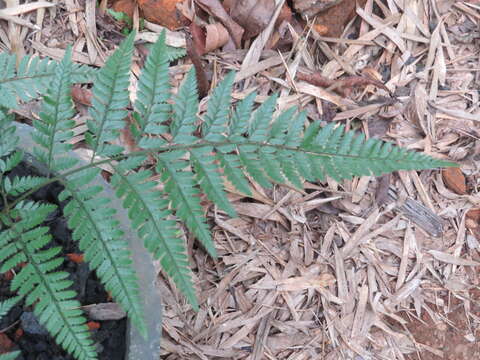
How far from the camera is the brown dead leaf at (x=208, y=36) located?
2.16 m

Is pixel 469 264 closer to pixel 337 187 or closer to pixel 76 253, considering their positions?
pixel 337 187

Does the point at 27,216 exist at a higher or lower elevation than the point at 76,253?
higher

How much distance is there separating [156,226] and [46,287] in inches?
11.8

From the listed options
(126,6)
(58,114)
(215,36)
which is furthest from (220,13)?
(58,114)

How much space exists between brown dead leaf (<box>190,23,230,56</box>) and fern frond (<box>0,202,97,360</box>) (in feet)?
3.58

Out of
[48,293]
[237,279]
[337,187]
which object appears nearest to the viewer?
[48,293]

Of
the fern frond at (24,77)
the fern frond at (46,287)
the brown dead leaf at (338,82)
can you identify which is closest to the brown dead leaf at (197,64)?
the brown dead leaf at (338,82)

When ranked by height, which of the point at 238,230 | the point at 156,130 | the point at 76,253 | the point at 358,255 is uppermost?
the point at 156,130

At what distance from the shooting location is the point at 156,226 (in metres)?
1.29

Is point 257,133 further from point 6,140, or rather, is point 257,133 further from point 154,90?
point 6,140

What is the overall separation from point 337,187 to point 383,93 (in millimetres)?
477

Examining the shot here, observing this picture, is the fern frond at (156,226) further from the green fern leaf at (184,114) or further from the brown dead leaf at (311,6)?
the brown dead leaf at (311,6)

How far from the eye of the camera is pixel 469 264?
91.6 inches

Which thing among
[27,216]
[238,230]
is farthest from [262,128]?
[238,230]
